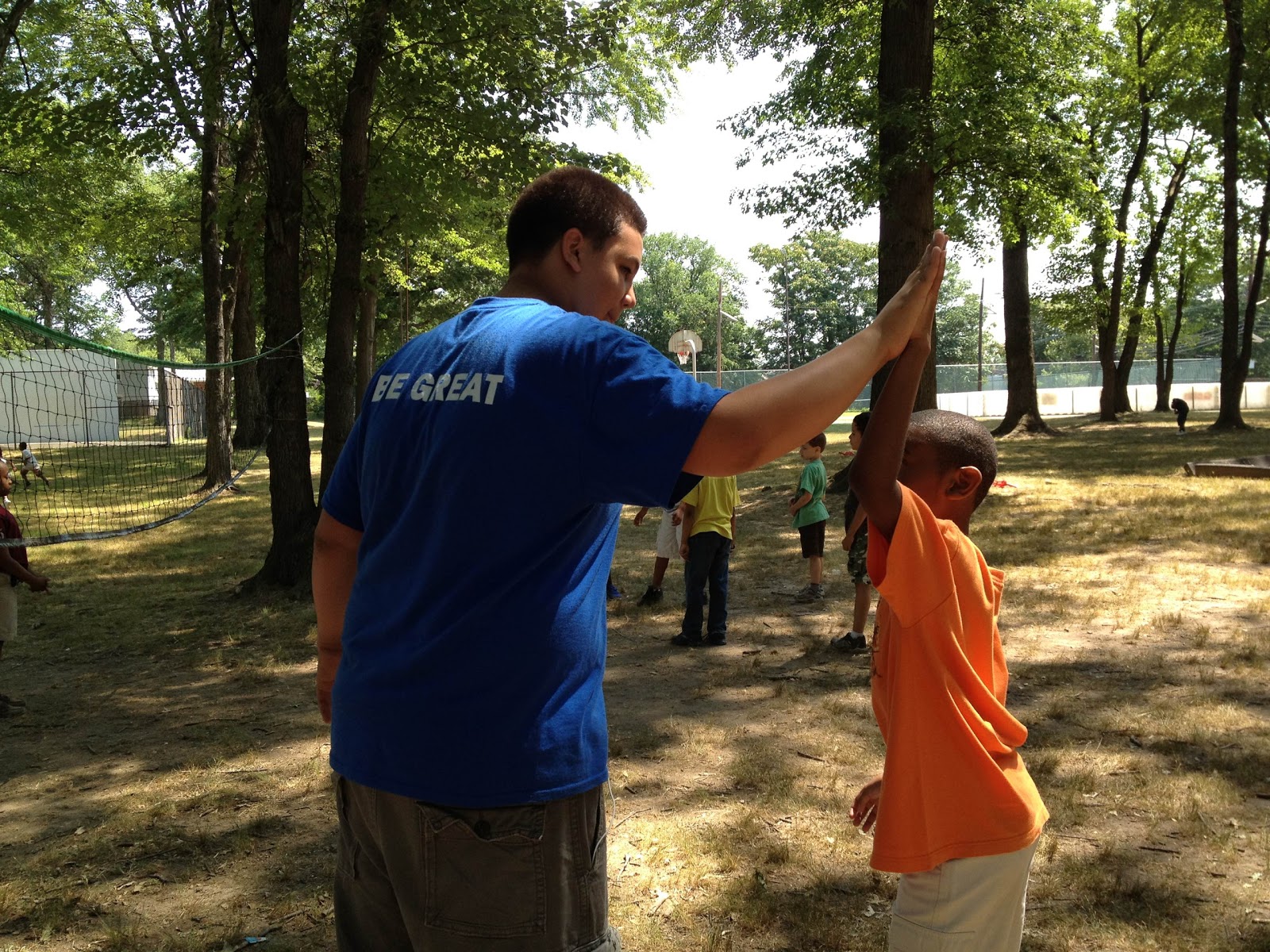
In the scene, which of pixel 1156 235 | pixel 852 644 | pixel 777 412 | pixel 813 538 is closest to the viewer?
pixel 777 412

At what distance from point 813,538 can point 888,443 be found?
7.09 m

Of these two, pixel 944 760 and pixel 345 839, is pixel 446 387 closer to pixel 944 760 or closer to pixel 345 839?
pixel 345 839

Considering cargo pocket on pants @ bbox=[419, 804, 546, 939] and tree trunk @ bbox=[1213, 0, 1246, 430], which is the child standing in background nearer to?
cargo pocket on pants @ bbox=[419, 804, 546, 939]

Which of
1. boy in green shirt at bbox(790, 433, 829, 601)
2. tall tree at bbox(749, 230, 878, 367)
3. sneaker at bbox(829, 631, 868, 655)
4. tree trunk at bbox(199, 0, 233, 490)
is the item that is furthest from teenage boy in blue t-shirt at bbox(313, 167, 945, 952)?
tall tree at bbox(749, 230, 878, 367)

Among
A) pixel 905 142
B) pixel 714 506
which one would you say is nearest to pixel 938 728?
pixel 714 506

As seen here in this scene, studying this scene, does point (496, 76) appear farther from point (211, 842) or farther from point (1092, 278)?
point (1092, 278)

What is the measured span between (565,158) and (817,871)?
9366 mm

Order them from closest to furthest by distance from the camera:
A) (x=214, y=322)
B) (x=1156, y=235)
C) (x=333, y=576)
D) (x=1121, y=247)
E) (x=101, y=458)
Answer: (x=333, y=576) < (x=214, y=322) < (x=101, y=458) < (x=1121, y=247) < (x=1156, y=235)

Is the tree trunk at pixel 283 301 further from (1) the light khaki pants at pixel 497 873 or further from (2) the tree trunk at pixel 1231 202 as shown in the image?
(2) the tree trunk at pixel 1231 202

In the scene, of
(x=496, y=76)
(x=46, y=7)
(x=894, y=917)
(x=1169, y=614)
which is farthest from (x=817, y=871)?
(x=46, y=7)

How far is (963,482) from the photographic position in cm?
228

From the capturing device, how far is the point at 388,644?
1.71 m

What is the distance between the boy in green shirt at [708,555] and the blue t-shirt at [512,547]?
5.95m

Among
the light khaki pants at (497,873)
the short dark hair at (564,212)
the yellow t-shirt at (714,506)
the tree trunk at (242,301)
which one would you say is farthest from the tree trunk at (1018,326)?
the light khaki pants at (497,873)
